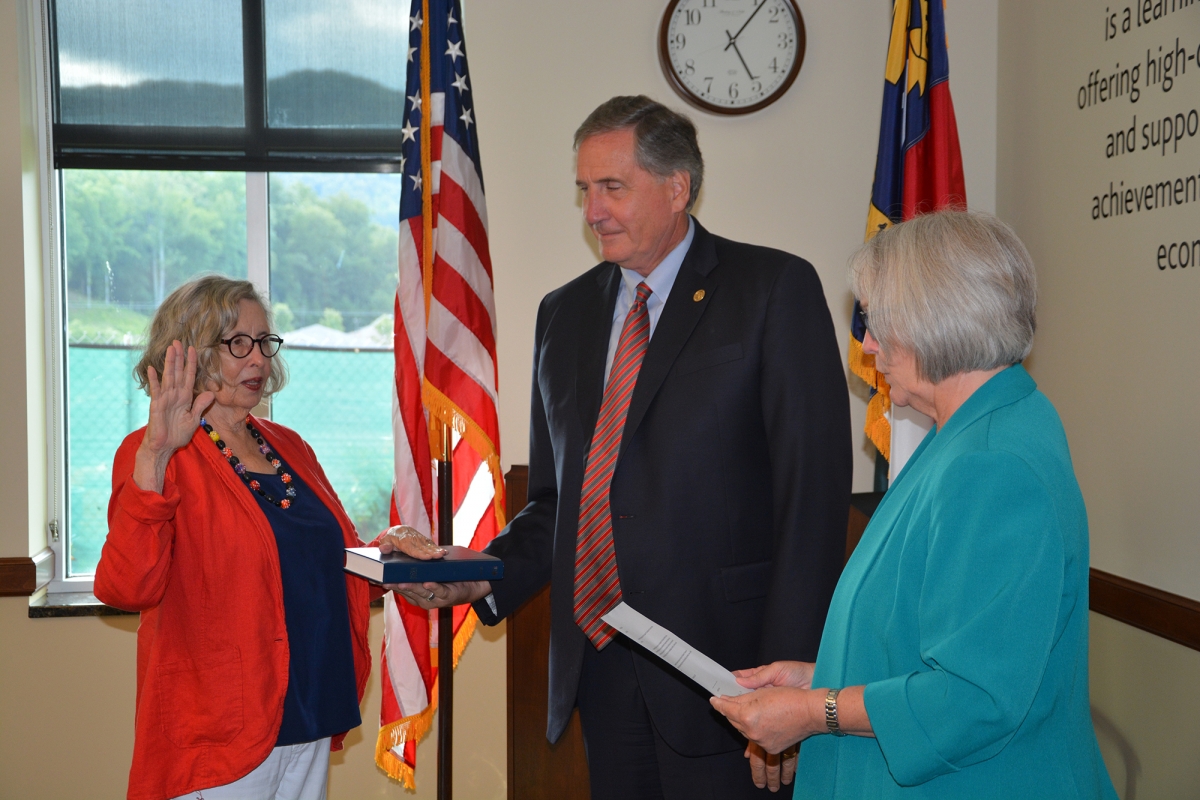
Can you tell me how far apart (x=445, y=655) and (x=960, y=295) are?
2.02 meters

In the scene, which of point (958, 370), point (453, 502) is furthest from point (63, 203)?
point (958, 370)

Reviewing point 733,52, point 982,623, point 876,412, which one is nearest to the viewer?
point 982,623

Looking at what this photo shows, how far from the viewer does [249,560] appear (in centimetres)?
200

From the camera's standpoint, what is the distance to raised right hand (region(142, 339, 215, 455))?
1.85m

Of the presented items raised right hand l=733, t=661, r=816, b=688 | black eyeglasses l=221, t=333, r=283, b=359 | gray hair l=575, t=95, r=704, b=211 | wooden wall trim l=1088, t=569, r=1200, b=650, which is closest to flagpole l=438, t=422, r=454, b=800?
black eyeglasses l=221, t=333, r=283, b=359

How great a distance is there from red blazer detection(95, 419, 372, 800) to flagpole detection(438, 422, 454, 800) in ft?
2.62

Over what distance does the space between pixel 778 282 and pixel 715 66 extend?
6.26ft

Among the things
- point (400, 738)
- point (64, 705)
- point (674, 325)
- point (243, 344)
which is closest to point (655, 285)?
point (674, 325)

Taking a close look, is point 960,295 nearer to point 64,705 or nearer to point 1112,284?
point 1112,284

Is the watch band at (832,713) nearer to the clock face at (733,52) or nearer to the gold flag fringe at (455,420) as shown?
the gold flag fringe at (455,420)

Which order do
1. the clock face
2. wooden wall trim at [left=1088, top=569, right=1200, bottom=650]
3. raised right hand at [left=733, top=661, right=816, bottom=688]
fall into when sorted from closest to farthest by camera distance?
raised right hand at [left=733, top=661, right=816, bottom=688] → wooden wall trim at [left=1088, top=569, right=1200, bottom=650] → the clock face

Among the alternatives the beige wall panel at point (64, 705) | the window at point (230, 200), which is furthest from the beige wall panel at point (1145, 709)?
the beige wall panel at point (64, 705)

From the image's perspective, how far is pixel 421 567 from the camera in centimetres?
197

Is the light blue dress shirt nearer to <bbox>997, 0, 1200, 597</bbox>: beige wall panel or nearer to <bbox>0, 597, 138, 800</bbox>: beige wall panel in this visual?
<bbox>997, 0, 1200, 597</bbox>: beige wall panel
